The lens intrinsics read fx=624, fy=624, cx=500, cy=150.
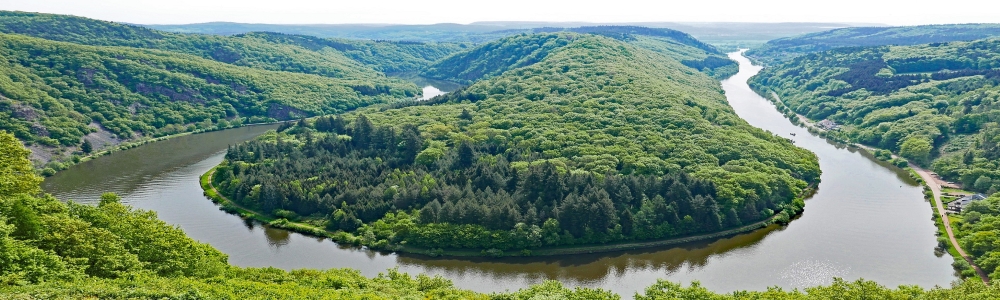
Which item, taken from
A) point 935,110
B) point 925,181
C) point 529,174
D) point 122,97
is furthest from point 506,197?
point 122,97

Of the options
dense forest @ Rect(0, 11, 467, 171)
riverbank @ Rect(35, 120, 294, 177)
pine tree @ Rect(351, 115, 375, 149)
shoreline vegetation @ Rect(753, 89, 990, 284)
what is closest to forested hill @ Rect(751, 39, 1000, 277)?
shoreline vegetation @ Rect(753, 89, 990, 284)

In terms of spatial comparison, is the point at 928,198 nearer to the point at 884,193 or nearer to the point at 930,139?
the point at 884,193

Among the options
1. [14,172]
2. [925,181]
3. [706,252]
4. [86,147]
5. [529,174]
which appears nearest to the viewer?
[14,172]

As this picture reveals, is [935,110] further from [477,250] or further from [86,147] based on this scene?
[86,147]

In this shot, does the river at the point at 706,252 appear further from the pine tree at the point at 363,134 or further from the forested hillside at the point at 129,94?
the forested hillside at the point at 129,94

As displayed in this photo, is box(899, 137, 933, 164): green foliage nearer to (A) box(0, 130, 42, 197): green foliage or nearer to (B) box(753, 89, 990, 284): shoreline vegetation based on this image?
(B) box(753, 89, 990, 284): shoreline vegetation

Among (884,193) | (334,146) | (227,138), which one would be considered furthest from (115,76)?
(884,193)

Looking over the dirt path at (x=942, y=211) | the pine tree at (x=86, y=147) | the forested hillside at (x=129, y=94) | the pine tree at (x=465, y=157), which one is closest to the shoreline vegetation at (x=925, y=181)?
the dirt path at (x=942, y=211)
